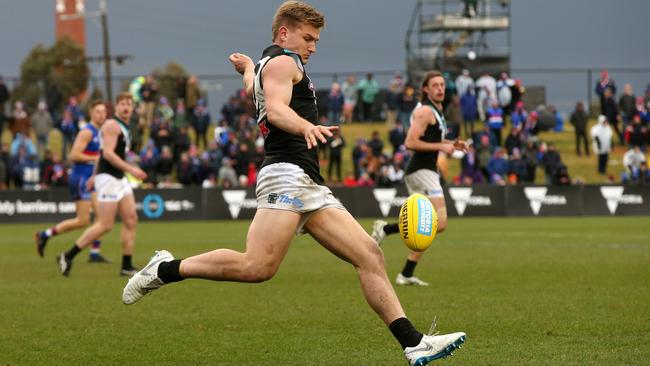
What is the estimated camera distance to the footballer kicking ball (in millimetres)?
7402

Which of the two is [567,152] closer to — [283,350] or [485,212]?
[485,212]

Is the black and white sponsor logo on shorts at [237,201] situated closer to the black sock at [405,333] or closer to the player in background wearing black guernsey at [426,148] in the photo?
the player in background wearing black guernsey at [426,148]

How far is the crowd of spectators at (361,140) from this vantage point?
3503 cm

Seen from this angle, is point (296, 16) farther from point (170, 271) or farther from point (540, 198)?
point (540, 198)

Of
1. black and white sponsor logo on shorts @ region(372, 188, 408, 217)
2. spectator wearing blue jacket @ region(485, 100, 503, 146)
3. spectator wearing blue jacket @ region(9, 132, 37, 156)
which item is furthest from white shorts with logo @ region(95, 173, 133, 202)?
spectator wearing blue jacket @ region(485, 100, 503, 146)

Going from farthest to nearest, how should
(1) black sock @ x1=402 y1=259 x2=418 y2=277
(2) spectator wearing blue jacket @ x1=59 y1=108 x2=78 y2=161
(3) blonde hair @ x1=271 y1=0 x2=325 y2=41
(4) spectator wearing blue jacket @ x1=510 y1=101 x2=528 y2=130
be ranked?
(4) spectator wearing blue jacket @ x1=510 y1=101 x2=528 y2=130 → (2) spectator wearing blue jacket @ x1=59 y1=108 x2=78 y2=161 → (1) black sock @ x1=402 y1=259 x2=418 y2=277 → (3) blonde hair @ x1=271 y1=0 x2=325 y2=41

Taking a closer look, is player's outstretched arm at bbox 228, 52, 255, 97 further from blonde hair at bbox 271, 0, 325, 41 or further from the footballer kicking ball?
the footballer kicking ball

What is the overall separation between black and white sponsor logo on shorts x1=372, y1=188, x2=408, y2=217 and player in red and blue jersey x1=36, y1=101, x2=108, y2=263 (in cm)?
1539

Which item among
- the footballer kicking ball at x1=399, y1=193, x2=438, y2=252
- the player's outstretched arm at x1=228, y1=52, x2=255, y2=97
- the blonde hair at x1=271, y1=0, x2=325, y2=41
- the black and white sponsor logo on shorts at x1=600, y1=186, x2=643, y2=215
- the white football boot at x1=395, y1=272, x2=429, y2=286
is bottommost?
the black and white sponsor logo on shorts at x1=600, y1=186, x2=643, y2=215

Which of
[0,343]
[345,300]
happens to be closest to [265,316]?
[345,300]

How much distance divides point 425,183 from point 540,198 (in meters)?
20.2

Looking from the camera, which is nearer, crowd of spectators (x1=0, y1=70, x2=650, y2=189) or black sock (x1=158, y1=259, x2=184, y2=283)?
black sock (x1=158, y1=259, x2=184, y2=283)

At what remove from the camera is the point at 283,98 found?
267 inches

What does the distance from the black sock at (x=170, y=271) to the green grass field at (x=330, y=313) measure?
62cm
